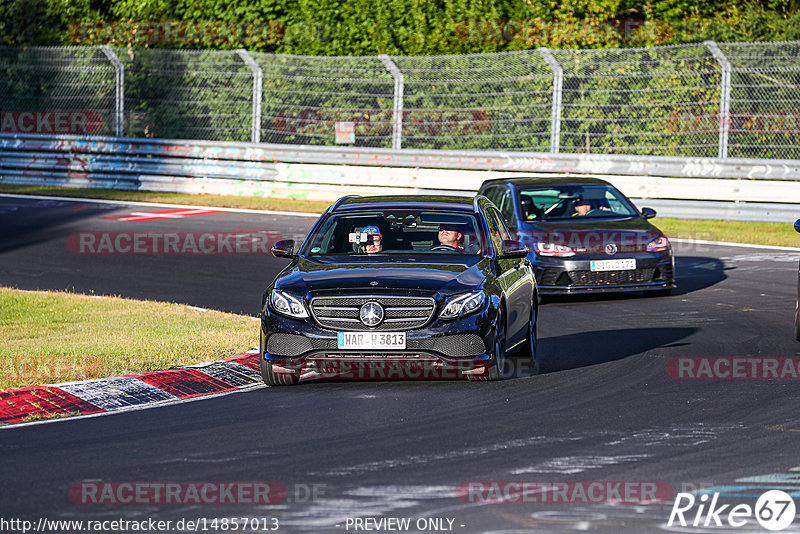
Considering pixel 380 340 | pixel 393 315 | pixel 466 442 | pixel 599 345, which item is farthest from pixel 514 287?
pixel 466 442

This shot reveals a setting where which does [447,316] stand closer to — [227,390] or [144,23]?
[227,390]

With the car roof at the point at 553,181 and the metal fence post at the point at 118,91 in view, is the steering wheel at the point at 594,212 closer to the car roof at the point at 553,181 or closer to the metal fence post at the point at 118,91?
the car roof at the point at 553,181

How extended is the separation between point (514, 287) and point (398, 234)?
3.48 ft

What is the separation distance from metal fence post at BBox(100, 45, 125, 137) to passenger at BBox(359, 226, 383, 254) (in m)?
19.7

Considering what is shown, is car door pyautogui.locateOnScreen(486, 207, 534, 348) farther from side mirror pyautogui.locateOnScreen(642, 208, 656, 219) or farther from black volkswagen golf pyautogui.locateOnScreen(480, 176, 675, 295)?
side mirror pyautogui.locateOnScreen(642, 208, 656, 219)

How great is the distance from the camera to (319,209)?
26531 mm

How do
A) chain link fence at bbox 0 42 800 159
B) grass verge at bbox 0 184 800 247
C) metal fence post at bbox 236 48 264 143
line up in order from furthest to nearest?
metal fence post at bbox 236 48 264 143 < chain link fence at bbox 0 42 800 159 < grass verge at bbox 0 184 800 247

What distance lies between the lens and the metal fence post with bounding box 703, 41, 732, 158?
23500 millimetres

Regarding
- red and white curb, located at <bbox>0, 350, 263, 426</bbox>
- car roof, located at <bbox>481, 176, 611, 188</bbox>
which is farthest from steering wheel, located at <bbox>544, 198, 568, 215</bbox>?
red and white curb, located at <bbox>0, 350, 263, 426</bbox>

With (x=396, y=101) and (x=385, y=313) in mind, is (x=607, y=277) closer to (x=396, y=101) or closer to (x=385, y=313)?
(x=385, y=313)

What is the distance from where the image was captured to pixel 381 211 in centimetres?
1152

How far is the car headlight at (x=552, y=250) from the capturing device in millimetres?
15666

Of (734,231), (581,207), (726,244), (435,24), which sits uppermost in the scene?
(435,24)

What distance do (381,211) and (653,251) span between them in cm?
529
